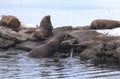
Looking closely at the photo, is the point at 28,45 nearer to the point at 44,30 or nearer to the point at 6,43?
the point at 6,43

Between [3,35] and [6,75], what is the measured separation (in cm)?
876

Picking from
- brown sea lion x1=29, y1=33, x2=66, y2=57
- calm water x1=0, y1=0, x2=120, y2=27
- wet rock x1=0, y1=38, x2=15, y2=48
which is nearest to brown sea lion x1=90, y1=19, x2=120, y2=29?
brown sea lion x1=29, y1=33, x2=66, y2=57

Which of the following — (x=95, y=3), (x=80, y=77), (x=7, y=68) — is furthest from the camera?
(x=95, y=3)

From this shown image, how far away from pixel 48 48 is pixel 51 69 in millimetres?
4270

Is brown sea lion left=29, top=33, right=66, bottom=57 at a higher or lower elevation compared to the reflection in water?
higher

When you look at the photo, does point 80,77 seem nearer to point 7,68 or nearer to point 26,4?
point 7,68

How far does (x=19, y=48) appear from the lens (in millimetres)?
28719

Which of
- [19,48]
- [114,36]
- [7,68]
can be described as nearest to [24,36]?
[19,48]

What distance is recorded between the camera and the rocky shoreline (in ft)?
81.8

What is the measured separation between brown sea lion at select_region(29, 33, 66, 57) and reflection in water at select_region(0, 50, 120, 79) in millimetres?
512

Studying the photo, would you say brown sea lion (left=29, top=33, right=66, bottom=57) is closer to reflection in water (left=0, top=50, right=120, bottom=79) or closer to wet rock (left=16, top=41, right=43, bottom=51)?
reflection in water (left=0, top=50, right=120, bottom=79)

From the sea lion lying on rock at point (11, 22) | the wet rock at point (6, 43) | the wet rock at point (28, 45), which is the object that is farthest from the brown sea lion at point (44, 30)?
the sea lion lying on rock at point (11, 22)

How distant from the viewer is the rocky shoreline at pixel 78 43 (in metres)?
24.9

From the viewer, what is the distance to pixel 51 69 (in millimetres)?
22484
